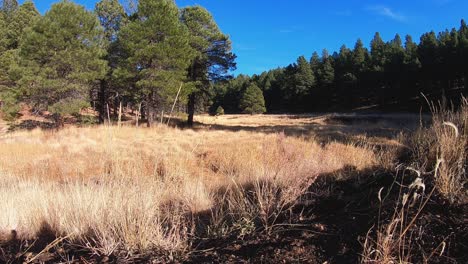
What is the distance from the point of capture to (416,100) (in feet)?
162

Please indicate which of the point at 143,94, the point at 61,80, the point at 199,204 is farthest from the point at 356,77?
the point at 199,204

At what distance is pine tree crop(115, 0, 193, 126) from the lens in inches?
757

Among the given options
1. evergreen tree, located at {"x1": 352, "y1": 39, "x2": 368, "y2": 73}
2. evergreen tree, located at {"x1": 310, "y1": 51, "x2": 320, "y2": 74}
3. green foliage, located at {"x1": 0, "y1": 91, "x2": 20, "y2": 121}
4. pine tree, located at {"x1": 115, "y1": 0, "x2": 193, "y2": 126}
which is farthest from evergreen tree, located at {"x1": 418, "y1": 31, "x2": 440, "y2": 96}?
green foliage, located at {"x1": 0, "y1": 91, "x2": 20, "y2": 121}

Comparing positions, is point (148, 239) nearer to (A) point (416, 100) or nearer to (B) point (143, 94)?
(B) point (143, 94)

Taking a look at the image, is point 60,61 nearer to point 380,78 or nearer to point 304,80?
point 380,78

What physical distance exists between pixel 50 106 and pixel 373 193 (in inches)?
781

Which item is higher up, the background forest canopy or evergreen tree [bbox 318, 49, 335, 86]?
evergreen tree [bbox 318, 49, 335, 86]

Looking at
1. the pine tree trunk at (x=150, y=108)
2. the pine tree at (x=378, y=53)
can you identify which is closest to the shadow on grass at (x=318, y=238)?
the pine tree trunk at (x=150, y=108)

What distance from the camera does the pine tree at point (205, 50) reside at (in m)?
24.0

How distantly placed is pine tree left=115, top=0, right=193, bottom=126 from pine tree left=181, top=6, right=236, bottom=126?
9.79 feet

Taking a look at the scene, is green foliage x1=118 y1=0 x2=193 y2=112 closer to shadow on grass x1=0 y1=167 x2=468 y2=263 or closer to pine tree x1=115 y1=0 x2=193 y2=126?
pine tree x1=115 y1=0 x2=193 y2=126

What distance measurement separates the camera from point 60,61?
18688 mm

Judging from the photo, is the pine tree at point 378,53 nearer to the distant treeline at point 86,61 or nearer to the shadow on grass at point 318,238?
the distant treeline at point 86,61

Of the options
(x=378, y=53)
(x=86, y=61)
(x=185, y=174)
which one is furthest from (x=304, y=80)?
(x=185, y=174)
